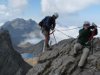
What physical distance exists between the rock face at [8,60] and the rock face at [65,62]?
4735cm

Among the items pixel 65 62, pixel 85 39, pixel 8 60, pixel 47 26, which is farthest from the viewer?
pixel 8 60

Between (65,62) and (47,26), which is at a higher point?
(47,26)

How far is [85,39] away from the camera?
27281 mm

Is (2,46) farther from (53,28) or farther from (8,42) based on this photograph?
(53,28)

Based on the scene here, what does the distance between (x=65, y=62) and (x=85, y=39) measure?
261 centimetres

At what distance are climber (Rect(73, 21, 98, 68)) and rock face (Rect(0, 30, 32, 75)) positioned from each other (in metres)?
52.0

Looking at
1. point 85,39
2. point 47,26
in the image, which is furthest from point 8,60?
point 85,39

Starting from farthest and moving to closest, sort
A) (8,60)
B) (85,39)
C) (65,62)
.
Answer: (8,60) → (65,62) → (85,39)

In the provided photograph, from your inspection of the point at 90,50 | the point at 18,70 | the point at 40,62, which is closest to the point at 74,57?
the point at 90,50

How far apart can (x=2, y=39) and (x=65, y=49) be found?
52571 millimetres

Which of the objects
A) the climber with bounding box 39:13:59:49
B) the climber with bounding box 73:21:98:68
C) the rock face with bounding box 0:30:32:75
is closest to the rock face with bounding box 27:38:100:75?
the climber with bounding box 73:21:98:68

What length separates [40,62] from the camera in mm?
31188

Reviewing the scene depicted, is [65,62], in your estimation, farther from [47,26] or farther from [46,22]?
[46,22]

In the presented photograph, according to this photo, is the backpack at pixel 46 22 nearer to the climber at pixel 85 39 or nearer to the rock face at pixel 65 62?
the rock face at pixel 65 62
